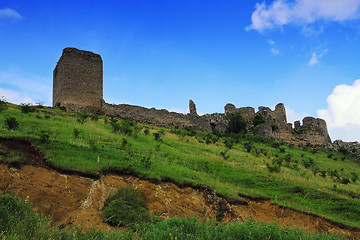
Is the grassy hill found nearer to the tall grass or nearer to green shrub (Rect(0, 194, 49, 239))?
green shrub (Rect(0, 194, 49, 239))

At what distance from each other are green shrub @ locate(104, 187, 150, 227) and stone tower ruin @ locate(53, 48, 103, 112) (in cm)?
2055

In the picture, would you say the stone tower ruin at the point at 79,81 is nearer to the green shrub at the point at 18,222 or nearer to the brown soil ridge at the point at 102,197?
the brown soil ridge at the point at 102,197

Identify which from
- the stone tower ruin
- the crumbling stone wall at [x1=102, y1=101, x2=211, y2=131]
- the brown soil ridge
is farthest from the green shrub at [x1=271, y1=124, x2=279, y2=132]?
the brown soil ridge

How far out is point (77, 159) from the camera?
10164 mm

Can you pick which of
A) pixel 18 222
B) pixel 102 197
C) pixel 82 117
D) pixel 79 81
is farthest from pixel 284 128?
pixel 18 222

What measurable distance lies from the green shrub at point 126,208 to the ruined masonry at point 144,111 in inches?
810

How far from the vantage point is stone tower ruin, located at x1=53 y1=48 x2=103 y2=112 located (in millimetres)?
28250

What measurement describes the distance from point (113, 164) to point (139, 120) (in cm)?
2153

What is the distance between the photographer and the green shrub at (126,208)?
8245 millimetres

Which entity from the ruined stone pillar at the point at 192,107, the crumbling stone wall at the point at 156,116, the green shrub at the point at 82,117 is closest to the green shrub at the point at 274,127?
the crumbling stone wall at the point at 156,116

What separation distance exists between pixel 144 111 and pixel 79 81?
774cm

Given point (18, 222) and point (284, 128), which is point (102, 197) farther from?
point (284, 128)

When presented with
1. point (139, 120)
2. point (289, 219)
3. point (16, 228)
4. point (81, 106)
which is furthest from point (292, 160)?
point (16, 228)

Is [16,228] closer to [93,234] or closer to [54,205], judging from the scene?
[93,234]
